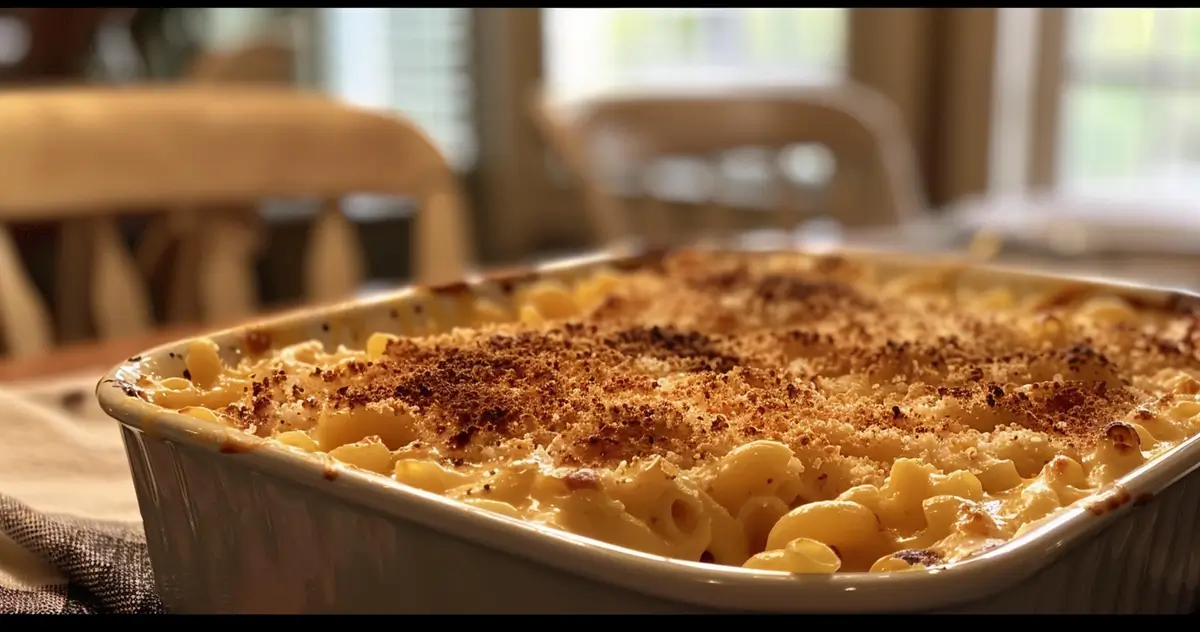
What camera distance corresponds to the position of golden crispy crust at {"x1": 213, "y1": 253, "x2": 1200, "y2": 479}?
1.87ft

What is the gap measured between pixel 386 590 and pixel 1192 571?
0.40 meters

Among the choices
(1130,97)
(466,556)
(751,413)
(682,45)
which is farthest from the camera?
(682,45)

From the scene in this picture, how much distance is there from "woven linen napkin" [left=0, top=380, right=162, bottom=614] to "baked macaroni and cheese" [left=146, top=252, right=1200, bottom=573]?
0.09 metres

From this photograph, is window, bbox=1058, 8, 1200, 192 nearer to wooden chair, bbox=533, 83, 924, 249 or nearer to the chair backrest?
wooden chair, bbox=533, 83, 924, 249

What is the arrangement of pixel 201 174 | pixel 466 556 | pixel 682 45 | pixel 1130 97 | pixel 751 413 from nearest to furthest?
1. pixel 466 556
2. pixel 751 413
3. pixel 201 174
4. pixel 1130 97
5. pixel 682 45

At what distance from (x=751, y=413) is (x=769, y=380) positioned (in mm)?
78

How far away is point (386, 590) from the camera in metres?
0.46

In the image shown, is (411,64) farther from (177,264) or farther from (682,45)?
(177,264)

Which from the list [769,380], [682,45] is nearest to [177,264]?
[769,380]

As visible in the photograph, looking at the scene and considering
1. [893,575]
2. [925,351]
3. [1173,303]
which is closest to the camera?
Result: [893,575]

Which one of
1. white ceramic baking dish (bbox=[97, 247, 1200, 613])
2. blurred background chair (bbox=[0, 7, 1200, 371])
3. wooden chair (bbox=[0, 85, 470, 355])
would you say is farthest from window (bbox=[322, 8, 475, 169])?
white ceramic baking dish (bbox=[97, 247, 1200, 613])

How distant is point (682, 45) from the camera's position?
368 centimetres

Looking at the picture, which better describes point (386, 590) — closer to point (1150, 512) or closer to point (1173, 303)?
point (1150, 512)

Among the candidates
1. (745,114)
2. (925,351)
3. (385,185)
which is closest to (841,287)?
(925,351)
